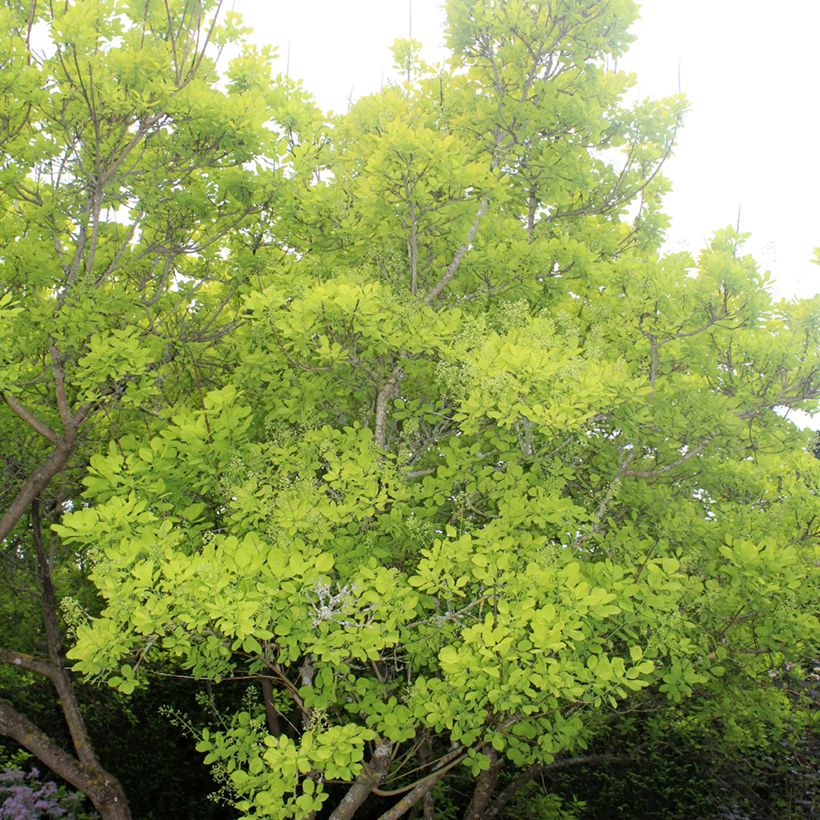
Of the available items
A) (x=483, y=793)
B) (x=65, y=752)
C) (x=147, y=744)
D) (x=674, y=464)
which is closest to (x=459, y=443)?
(x=674, y=464)

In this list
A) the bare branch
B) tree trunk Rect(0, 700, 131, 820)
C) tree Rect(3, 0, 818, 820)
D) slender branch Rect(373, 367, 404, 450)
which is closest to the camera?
tree Rect(3, 0, 818, 820)

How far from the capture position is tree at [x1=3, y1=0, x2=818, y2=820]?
4477mm

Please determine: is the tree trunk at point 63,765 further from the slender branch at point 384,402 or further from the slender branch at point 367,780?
the slender branch at point 384,402

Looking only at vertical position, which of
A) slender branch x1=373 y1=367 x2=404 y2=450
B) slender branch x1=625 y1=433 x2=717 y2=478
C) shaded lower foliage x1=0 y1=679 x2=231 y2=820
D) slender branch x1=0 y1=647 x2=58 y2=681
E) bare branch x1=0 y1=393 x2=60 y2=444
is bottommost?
shaded lower foliage x1=0 y1=679 x2=231 y2=820

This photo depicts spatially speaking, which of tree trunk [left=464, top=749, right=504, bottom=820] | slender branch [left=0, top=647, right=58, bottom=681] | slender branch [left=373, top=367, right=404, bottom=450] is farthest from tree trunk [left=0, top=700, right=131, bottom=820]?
slender branch [left=373, top=367, right=404, bottom=450]

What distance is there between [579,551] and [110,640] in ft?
11.6

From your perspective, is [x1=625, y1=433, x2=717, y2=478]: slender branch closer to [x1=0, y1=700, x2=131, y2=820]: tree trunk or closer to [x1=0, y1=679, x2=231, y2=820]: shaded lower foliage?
[x1=0, y1=700, x2=131, y2=820]: tree trunk

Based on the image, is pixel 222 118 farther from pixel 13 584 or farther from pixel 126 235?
pixel 13 584

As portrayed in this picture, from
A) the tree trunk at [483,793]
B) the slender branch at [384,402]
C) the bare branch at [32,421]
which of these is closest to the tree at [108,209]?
the bare branch at [32,421]

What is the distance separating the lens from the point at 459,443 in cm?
601

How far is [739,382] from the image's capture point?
19.8ft

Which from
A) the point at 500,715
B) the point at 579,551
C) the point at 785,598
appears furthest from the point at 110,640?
the point at 785,598

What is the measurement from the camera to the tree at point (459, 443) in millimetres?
4477

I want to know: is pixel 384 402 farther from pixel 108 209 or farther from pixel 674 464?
pixel 108 209
